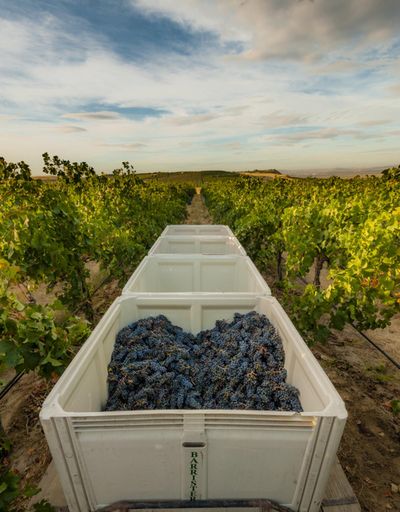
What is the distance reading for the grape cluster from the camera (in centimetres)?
231

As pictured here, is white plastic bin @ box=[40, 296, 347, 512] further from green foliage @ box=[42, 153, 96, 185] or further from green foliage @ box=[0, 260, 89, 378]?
green foliage @ box=[42, 153, 96, 185]

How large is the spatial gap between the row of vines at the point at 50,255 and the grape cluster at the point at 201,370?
0.52m

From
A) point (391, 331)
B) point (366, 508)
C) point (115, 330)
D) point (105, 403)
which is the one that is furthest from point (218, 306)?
point (391, 331)

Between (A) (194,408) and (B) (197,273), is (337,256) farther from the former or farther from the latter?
(A) (194,408)

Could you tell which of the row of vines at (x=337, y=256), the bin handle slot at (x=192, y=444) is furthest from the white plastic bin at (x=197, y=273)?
the bin handle slot at (x=192, y=444)

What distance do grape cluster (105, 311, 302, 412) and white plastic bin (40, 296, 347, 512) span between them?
15.7 inches

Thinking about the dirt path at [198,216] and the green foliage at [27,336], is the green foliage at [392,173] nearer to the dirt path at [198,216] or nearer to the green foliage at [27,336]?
the dirt path at [198,216]

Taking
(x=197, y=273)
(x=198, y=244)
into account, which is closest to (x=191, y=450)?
(x=197, y=273)

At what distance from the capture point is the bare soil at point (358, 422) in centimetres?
291

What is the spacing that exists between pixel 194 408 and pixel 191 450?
55 centimetres

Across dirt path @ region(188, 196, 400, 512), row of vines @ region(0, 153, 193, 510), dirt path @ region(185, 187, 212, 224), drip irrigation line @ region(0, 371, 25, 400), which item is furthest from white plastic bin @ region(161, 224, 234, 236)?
dirt path @ region(185, 187, 212, 224)

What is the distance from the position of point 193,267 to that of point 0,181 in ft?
11.6

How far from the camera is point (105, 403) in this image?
2510 mm

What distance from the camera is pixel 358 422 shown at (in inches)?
140
